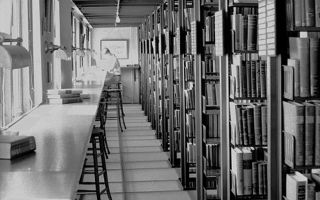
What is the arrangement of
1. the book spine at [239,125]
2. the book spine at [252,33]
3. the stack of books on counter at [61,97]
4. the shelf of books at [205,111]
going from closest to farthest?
1. the book spine at [239,125]
2. the book spine at [252,33]
3. the shelf of books at [205,111]
4. the stack of books on counter at [61,97]

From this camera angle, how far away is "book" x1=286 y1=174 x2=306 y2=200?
102 inches

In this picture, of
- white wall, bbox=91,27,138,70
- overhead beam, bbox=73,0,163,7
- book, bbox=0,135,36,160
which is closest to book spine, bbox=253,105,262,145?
book, bbox=0,135,36,160

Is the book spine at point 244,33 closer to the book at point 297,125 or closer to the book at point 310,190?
the book at point 297,125

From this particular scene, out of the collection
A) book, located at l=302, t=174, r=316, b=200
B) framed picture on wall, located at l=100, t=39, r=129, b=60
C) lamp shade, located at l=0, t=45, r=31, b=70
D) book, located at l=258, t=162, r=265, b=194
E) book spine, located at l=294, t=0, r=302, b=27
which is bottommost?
book, located at l=258, t=162, r=265, b=194

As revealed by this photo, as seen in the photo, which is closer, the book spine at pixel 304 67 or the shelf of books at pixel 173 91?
the book spine at pixel 304 67

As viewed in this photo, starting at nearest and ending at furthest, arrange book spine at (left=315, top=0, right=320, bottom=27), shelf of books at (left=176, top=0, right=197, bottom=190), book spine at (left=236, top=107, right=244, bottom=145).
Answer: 1. book spine at (left=315, top=0, right=320, bottom=27)
2. book spine at (left=236, top=107, right=244, bottom=145)
3. shelf of books at (left=176, top=0, right=197, bottom=190)

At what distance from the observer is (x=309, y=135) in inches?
104

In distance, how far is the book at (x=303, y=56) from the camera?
2633mm

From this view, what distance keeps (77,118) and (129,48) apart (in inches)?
550

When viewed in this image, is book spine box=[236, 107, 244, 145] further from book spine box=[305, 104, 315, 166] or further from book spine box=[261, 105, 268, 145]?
book spine box=[305, 104, 315, 166]

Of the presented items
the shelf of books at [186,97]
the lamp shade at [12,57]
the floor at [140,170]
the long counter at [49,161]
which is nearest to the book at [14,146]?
the long counter at [49,161]

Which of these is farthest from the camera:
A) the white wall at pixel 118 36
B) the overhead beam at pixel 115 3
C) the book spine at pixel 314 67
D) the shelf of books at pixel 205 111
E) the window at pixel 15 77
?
the white wall at pixel 118 36

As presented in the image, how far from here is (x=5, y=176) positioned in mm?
2365

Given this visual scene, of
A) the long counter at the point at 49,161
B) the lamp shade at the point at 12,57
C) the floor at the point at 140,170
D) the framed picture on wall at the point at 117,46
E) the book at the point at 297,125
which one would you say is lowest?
the floor at the point at 140,170
